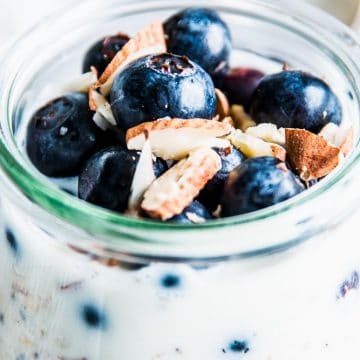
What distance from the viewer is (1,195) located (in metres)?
0.71

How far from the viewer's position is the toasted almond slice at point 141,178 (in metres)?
0.65

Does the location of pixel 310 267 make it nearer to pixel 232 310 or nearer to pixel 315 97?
pixel 232 310

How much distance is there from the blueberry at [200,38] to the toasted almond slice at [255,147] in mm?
135

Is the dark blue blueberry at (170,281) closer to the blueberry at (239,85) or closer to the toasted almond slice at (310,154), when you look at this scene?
the toasted almond slice at (310,154)

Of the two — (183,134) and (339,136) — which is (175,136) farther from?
(339,136)

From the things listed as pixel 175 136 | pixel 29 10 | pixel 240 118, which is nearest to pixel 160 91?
pixel 175 136

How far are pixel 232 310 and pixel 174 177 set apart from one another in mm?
110

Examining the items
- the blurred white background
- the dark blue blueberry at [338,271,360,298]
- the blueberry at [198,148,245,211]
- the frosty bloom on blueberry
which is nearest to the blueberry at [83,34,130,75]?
the frosty bloom on blueberry

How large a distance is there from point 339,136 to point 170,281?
0.71 feet

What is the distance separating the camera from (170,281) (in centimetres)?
63

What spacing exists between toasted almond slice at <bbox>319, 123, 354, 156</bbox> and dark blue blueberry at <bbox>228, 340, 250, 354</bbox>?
18cm

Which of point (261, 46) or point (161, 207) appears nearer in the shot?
point (161, 207)

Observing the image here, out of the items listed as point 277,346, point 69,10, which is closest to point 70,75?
point 69,10

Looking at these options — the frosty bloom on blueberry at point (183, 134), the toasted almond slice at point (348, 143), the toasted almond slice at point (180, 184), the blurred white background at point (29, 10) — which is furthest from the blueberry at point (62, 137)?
the blurred white background at point (29, 10)
